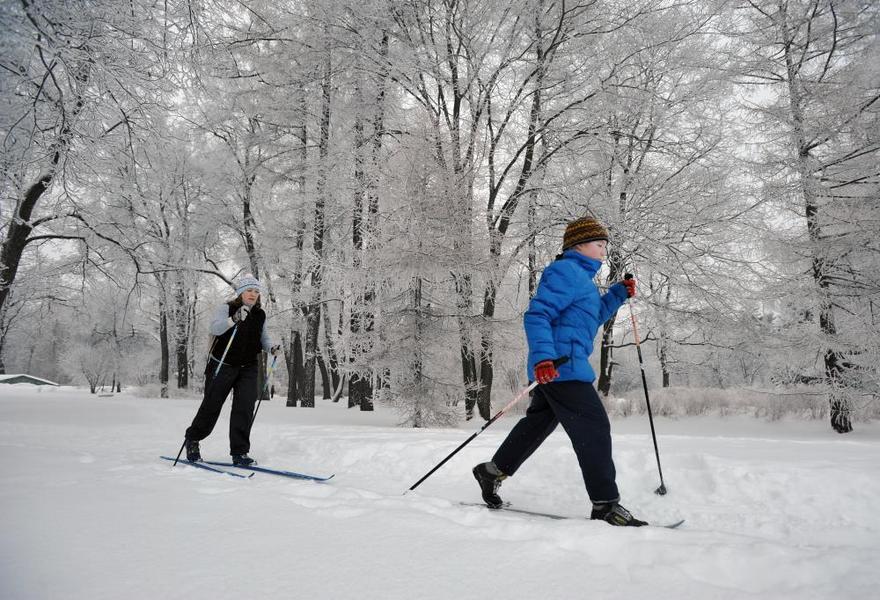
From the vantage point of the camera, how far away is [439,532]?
2270 mm

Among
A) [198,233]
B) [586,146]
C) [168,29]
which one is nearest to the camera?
[168,29]

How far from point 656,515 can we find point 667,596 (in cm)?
197

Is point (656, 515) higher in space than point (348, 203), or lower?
lower

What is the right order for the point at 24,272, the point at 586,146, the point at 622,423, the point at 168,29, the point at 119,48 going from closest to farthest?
1. the point at 119,48
2. the point at 168,29
3. the point at 586,146
4. the point at 24,272
5. the point at 622,423

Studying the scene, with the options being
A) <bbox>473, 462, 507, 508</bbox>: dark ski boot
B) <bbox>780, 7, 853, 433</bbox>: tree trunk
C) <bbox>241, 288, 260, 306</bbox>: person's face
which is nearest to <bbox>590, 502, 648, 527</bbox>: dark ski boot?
<bbox>473, 462, 507, 508</bbox>: dark ski boot

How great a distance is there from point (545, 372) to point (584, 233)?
3.30ft

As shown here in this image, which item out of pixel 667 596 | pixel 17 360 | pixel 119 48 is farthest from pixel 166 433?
pixel 17 360

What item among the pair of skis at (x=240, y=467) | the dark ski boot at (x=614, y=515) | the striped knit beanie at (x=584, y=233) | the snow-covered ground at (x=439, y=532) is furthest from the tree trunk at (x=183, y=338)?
the dark ski boot at (x=614, y=515)

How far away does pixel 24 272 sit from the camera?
11.5 m

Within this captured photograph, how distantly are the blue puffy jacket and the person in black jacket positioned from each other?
122 inches

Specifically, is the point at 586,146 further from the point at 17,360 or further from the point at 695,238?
the point at 17,360

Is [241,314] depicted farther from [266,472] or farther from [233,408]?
[266,472]

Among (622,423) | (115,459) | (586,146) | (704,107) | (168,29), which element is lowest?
(622,423)

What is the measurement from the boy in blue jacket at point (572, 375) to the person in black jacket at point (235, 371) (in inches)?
105
